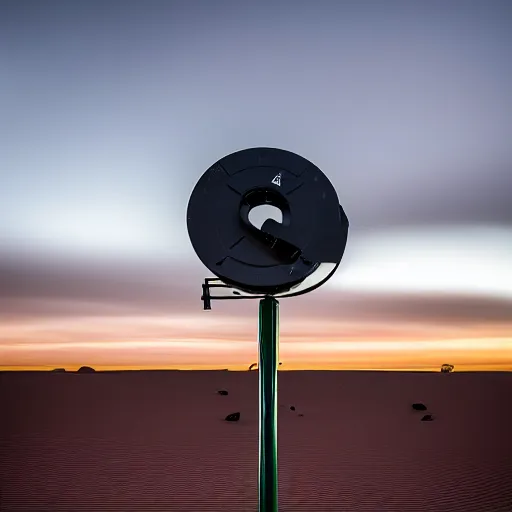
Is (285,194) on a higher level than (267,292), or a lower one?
higher

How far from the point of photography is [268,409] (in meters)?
2.50

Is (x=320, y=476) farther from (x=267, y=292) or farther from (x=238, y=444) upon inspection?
(x=267, y=292)

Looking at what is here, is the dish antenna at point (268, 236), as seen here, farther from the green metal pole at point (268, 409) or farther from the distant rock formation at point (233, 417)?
the distant rock formation at point (233, 417)

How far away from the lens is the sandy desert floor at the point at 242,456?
5863 mm

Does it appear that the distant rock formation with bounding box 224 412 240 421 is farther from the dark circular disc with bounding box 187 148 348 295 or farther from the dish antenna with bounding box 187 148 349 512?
the dark circular disc with bounding box 187 148 348 295

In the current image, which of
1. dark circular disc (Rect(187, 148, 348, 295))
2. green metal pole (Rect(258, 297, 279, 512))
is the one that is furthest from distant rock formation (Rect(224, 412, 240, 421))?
dark circular disc (Rect(187, 148, 348, 295))

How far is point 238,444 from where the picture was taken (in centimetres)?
899

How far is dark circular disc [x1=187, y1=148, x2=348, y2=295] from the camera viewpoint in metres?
2.50

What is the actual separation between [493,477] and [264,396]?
5.52 metres

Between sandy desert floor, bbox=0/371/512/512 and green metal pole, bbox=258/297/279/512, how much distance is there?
10.1ft

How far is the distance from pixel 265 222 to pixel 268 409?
0.72 m

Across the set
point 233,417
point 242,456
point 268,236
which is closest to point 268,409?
point 268,236

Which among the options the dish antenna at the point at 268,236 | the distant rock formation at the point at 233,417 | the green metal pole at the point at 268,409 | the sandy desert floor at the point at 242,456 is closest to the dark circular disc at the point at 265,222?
the dish antenna at the point at 268,236

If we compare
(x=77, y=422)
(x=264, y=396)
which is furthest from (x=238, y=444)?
(x=264, y=396)
